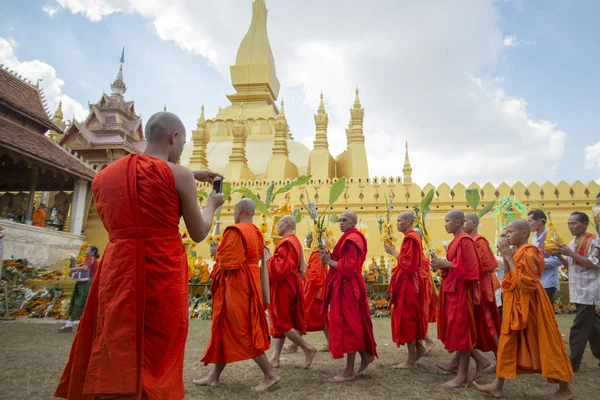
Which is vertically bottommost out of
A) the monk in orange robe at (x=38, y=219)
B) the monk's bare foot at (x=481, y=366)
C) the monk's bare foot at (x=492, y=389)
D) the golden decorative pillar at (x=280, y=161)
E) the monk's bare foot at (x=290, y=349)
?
the monk's bare foot at (x=290, y=349)

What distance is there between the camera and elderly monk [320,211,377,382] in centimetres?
381

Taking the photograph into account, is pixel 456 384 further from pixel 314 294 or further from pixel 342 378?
pixel 314 294

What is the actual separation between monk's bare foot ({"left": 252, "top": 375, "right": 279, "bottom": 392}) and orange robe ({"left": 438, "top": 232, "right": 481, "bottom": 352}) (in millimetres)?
1614

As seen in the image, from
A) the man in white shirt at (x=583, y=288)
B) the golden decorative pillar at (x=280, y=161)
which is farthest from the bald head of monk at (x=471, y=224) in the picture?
the golden decorative pillar at (x=280, y=161)

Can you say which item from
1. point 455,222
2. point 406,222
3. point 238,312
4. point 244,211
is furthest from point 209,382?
point 455,222

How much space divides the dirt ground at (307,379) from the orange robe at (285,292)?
443mm

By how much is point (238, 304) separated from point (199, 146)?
14915mm

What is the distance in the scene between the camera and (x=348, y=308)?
3945 mm

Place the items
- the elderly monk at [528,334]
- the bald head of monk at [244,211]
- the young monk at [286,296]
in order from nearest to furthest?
the elderly monk at [528,334]
the bald head of monk at [244,211]
the young monk at [286,296]

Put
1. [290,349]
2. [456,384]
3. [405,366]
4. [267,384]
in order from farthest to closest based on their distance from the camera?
[290,349]
[405,366]
[456,384]
[267,384]

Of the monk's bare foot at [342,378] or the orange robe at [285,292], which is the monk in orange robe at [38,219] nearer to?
the orange robe at [285,292]

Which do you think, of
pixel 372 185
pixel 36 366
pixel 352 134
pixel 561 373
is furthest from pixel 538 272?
pixel 352 134

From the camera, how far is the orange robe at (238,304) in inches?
137

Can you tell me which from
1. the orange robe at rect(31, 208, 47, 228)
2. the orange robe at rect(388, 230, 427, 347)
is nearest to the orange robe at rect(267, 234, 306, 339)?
the orange robe at rect(388, 230, 427, 347)
